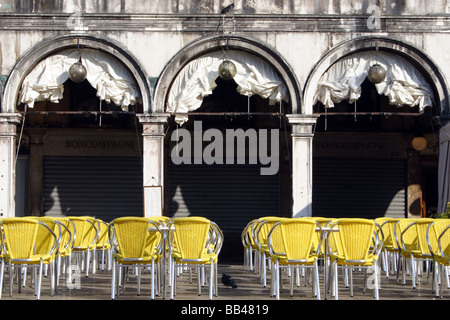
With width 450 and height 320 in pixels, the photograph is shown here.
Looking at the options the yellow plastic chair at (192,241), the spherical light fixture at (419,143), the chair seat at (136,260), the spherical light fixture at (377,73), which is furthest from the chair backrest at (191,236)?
the spherical light fixture at (419,143)

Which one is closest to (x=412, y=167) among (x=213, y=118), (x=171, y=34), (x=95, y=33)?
(x=213, y=118)

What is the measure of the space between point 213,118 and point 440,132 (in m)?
6.68

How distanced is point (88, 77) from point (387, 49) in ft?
21.9

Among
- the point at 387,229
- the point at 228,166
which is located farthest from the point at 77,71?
the point at 387,229

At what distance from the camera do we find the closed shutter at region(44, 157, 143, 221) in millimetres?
20562

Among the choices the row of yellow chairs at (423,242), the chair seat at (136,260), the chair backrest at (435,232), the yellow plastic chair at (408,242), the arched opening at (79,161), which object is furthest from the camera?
the arched opening at (79,161)

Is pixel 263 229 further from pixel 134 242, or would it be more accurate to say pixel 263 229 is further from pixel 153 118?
pixel 153 118

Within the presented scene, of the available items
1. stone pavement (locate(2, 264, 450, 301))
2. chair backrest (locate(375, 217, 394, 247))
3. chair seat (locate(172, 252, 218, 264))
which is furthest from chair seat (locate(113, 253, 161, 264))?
chair backrest (locate(375, 217, 394, 247))

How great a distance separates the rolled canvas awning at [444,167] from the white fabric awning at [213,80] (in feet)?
11.4

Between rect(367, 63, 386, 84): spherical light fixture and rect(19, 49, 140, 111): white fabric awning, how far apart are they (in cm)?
515

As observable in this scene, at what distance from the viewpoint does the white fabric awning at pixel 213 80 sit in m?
16.8

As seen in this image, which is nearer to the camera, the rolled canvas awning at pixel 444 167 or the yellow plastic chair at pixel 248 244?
the yellow plastic chair at pixel 248 244

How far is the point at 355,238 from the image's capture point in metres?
9.05

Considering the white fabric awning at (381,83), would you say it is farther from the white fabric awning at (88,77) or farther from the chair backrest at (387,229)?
the chair backrest at (387,229)
